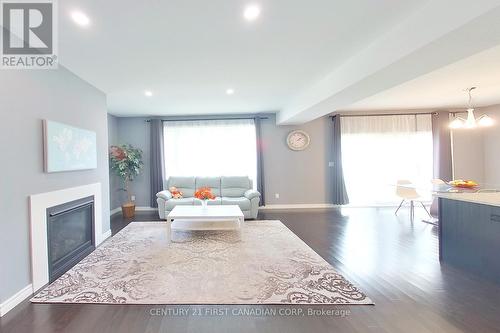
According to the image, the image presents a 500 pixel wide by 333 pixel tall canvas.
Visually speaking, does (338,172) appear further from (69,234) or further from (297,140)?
(69,234)

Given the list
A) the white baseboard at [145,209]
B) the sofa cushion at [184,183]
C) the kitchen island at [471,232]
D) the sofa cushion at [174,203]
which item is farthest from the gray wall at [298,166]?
the kitchen island at [471,232]

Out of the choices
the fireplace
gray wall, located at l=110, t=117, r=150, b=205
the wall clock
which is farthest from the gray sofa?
the fireplace

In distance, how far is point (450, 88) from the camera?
160 inches

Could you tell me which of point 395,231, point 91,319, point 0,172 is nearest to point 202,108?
point 0,172

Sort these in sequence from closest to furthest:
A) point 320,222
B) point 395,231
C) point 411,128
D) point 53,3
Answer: point 53,3, point 395,231, point 320,222, point 411,128

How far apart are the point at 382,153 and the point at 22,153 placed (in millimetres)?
6635

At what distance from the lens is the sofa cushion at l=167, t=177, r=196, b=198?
552 centimetres

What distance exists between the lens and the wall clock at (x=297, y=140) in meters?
6.01

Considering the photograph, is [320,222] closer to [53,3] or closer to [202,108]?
[202,108]

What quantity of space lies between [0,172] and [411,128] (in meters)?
7.39

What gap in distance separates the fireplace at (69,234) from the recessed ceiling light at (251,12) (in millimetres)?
2879

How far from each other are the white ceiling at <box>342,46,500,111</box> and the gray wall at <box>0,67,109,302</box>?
4.96 m

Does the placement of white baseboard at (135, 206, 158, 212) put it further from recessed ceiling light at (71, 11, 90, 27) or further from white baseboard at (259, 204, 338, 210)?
recessed ceiling light at (71, 11, 90, 27)

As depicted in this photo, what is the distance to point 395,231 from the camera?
4047 mm
